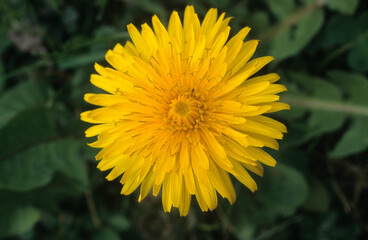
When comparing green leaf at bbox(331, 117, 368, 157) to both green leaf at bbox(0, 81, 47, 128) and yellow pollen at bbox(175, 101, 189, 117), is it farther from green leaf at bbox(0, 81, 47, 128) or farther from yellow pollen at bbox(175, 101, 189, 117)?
green leaf at bbox(0, 81, 47, 128)

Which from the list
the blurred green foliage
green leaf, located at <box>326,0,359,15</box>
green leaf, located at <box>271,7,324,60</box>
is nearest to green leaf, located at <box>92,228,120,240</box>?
the blurred green foliage

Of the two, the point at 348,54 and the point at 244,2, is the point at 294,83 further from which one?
the point at 244,2

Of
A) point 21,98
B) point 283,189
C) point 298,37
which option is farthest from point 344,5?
point 21,98

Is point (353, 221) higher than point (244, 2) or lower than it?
lower

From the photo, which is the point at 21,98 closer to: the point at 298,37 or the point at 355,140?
the point at 298,37

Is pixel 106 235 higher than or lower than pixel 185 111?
lower

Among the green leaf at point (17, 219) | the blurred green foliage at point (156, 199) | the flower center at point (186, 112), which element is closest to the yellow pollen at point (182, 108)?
the flower center at point (186, 112)

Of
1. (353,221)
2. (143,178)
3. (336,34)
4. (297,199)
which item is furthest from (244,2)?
(353,221)
